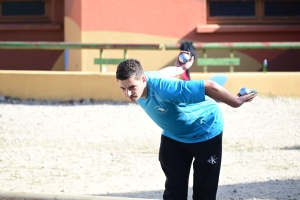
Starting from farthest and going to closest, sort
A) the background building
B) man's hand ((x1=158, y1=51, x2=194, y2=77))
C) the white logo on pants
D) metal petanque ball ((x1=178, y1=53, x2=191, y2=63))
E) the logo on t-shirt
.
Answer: the background building
metal petanque ball ((x1=178, y1=53, x2=191, y2=63))
man's hand ((x1=158, y1=51, x2=194, y2=77))
the white logo on pants
the logo on t-shirt

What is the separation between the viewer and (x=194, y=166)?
4.65m

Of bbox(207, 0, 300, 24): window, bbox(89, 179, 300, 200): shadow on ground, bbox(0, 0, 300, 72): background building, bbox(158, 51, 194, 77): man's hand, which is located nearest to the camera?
bbox(158, 51, 194, 77): man's hand

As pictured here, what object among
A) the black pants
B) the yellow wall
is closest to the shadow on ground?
the black pants

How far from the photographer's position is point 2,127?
373 inches

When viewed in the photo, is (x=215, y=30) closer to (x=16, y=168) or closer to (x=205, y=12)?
(x=205, y=12)

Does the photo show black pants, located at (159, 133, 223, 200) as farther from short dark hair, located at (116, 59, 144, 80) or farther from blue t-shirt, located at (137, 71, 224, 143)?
short dark hair, located at (116, 59, 144, 80)

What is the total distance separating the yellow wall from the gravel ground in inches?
6.0

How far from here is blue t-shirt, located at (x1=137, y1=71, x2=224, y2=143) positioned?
4.25 metres

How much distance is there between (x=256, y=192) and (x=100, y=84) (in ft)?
16.1

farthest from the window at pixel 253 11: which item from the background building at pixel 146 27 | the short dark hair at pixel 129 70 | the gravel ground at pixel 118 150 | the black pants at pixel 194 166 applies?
the short dark hair at pixel 129 70

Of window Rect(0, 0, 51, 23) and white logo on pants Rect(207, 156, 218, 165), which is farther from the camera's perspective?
window Rect(0, 0, 51, 23)

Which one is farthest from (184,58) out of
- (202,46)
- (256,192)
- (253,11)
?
(253,11)

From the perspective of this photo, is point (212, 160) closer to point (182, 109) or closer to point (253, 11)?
point (182, 109)

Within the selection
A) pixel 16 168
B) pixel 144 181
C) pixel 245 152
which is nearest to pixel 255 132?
pixel 245 152
